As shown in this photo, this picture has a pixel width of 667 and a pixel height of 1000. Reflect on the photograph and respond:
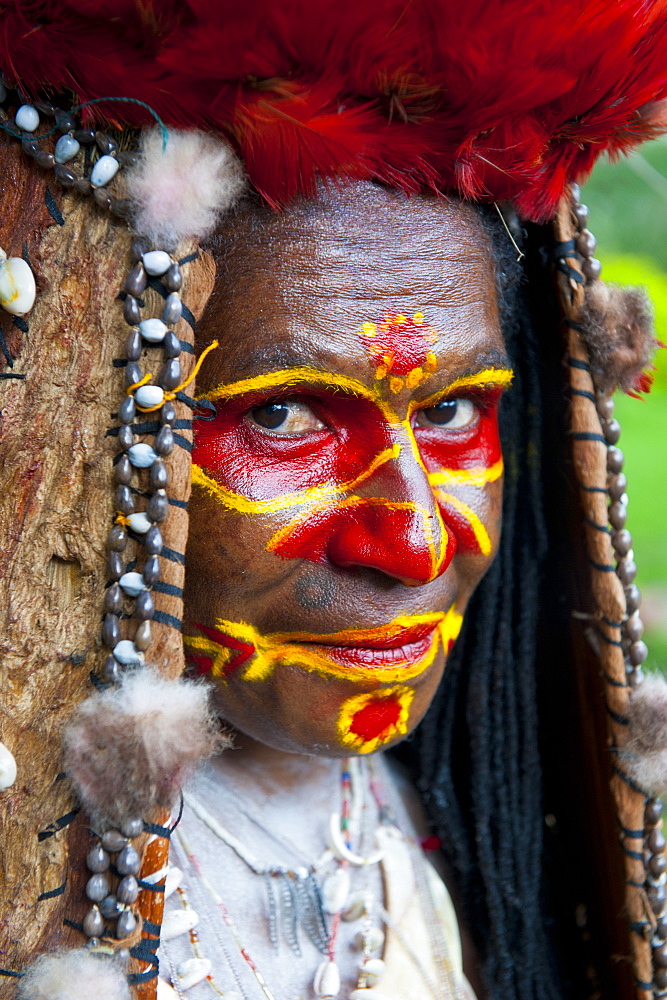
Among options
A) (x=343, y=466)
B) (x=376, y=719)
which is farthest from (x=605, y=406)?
(x=376, y=719)

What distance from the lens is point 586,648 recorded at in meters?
1.69

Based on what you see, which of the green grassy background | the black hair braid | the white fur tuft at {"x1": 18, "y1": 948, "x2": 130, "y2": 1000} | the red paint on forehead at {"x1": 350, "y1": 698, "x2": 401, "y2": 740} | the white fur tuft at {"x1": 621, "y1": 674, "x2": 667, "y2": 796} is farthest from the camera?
the green grassy background

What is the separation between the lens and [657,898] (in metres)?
1.51

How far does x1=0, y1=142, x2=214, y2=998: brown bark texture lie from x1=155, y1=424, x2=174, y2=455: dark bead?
2 centimetres

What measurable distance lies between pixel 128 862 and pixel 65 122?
0.89 m

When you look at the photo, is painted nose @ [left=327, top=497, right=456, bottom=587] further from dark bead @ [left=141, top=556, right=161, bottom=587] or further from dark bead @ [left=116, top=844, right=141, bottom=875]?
dark bead @ [left=116, top=844, right=141, bottom=875]

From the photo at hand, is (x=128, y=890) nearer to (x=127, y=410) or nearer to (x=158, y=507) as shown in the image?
(x=158, y=507)

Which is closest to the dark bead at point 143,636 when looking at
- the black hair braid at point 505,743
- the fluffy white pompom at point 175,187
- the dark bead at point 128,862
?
the dark bead at point 128,862

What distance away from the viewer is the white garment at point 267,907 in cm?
140

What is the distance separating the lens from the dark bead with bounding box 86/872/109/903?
1063 mm

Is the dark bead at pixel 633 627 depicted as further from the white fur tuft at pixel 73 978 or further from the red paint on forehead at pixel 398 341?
the white fur tuft at pixel 73 978

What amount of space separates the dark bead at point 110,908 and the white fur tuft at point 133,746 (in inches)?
3.6

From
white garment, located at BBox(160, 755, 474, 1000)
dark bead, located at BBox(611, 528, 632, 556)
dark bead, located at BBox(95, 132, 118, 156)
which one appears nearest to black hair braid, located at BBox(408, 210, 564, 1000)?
white garment, located at BBox(160, 755, 474, 1000)

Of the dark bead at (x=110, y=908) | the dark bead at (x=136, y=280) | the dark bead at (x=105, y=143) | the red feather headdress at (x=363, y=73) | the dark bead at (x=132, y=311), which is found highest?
the red feather headdress at (x=363, y=73)
